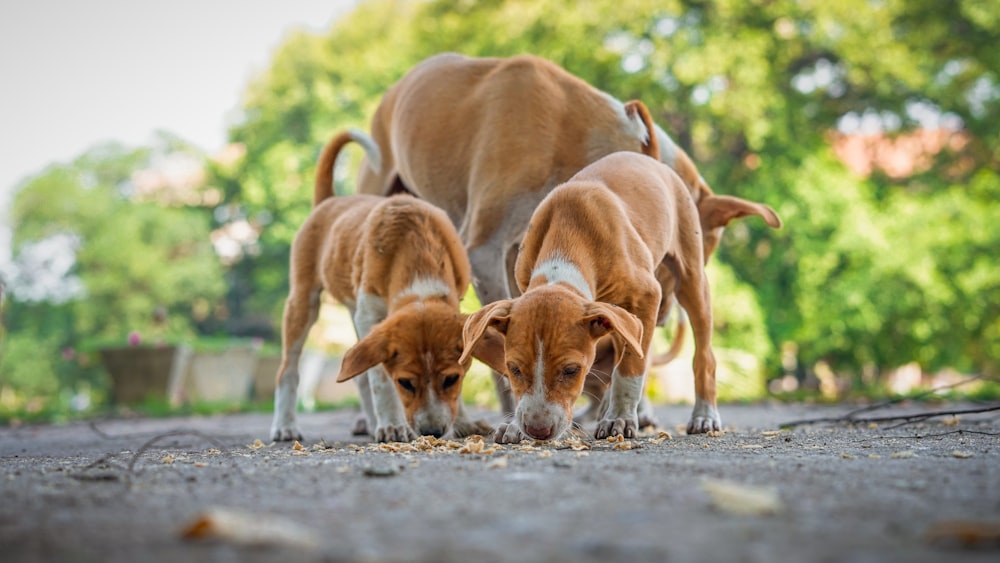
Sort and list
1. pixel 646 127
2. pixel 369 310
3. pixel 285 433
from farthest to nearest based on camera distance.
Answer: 1. pixel 646 127
2. pixel 285 433
3. pixel 369 310

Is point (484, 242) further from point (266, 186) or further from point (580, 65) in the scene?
point (266, 186)

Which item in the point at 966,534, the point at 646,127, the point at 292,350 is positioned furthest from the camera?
the point at 646,127

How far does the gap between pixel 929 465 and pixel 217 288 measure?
105ft

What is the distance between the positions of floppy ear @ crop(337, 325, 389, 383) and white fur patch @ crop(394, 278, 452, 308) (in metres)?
Answer: 0.47

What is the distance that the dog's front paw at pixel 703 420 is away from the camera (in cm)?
573

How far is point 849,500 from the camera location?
2.61 m

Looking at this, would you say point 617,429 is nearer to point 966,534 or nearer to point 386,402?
point 386,402

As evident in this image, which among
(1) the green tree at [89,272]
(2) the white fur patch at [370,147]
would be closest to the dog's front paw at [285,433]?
(2) the white fur patch at [370,147]

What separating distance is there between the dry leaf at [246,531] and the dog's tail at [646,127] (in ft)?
15.9

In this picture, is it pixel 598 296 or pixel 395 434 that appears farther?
pixel 395 434

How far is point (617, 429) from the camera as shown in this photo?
5.00m

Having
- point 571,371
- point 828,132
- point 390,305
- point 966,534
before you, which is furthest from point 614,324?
point 828,132

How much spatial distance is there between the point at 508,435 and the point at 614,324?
2.93 ft

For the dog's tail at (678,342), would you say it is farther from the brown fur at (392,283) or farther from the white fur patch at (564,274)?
the white fur patch at (564,274)
